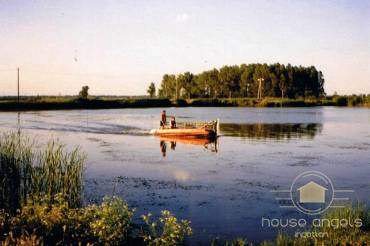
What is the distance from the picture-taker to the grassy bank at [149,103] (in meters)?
99.9

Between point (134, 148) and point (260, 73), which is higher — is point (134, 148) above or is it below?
below

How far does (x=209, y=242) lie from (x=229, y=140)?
1099 inches

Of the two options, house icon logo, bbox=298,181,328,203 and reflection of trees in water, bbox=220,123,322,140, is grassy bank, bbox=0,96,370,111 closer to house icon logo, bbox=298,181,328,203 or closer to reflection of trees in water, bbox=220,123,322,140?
reflection of trees in water, bbox=220,123,322,140

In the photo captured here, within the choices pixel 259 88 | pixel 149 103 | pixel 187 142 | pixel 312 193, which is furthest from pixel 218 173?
pixel 259 88

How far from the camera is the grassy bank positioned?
99875mm

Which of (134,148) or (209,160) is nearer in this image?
(209,160)

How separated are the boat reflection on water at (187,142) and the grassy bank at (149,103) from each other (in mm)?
62419

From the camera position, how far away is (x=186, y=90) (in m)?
173

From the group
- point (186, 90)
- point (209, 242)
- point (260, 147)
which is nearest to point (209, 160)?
point (260, 147)

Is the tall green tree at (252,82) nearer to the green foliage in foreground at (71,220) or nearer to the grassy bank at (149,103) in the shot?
the grassy bank at (149,103)

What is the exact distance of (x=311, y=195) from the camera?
19.2 metres

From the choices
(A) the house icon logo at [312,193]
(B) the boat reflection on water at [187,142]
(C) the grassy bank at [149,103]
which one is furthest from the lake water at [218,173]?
(C) the grassy bank at [149,103]

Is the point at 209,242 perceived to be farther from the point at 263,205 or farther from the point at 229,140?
the point at 229,140

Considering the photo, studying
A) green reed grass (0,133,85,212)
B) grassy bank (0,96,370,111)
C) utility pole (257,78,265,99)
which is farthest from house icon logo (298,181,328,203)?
utility pole (257,78,265,99)
